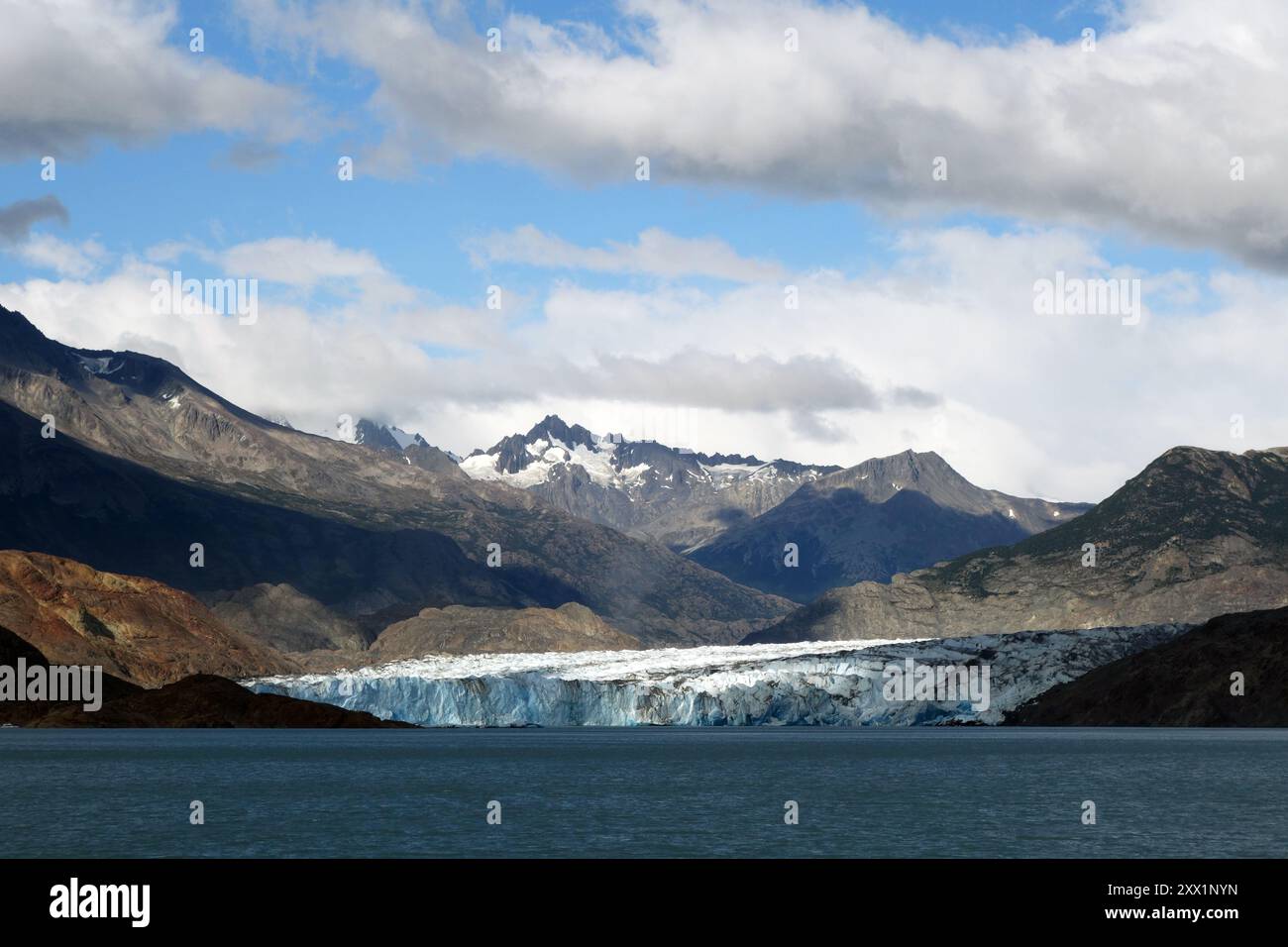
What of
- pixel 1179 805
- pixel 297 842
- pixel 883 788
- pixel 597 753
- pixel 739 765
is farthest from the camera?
pixel 597 753

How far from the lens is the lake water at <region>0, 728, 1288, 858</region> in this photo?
7112cm

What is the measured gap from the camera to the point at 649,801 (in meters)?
94.6

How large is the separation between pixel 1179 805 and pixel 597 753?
79.9 metres

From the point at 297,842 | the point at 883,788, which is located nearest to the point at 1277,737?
the point at 883,788

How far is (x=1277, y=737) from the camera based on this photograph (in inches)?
7219

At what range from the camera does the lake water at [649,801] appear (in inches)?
2800

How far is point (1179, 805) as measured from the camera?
297 ft
